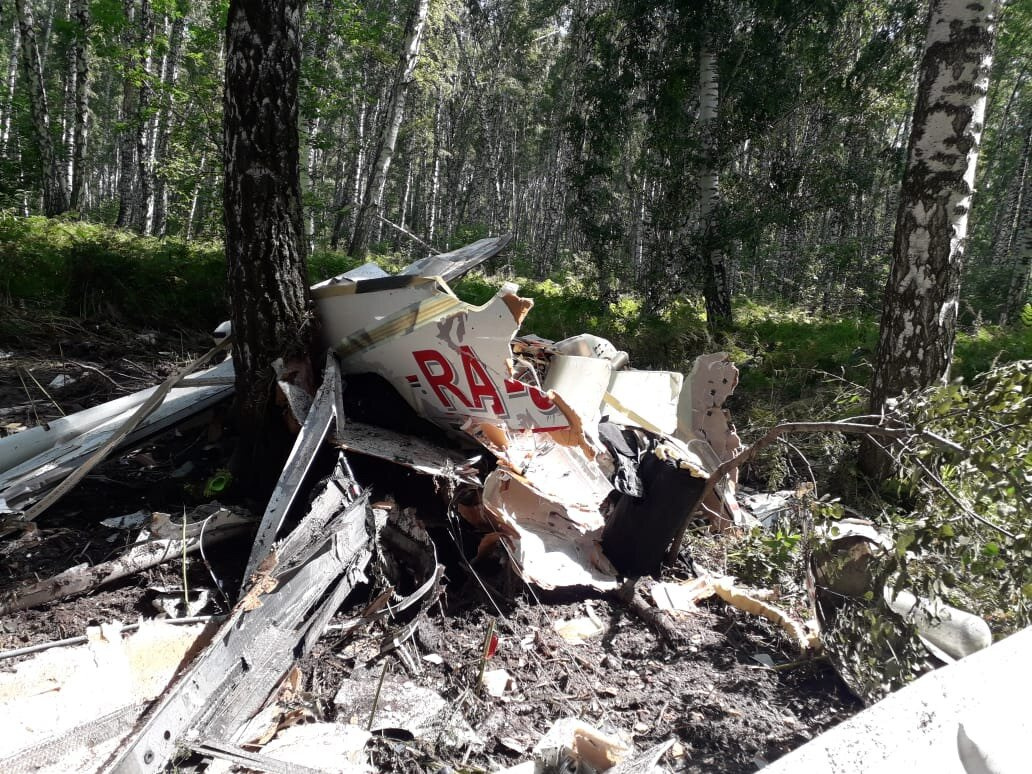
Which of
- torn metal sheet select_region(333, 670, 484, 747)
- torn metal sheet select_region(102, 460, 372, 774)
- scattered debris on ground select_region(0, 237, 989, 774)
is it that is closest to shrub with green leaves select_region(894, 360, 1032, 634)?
scattered debris on ground select_region(0, 237, 989, 774)

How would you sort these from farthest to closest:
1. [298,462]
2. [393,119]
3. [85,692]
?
[393,119], [298,462], [85,692]

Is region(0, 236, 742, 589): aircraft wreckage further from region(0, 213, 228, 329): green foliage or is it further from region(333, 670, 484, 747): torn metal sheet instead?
region(0, 213, 228, 329): green foliage

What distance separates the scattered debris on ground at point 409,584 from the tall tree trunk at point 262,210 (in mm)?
219

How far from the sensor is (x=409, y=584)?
3037 millimetres

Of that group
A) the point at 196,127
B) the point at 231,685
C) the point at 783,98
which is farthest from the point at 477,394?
the point at 196,127

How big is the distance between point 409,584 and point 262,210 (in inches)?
79.9

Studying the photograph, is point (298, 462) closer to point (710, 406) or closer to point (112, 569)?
point (112, 569)

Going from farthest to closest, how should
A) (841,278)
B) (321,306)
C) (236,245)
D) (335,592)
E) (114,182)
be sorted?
(114,182), (841,278), (321,306), (236,245), (335,592)

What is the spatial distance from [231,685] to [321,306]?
7.05 ft

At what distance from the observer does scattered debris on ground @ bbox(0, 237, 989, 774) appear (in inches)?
82.9

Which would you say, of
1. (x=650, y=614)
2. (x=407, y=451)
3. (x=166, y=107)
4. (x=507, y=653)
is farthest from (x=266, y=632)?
(x=166, y=107)

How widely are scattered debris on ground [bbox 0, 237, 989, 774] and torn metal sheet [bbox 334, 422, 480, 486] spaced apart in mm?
19

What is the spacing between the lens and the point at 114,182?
103ft

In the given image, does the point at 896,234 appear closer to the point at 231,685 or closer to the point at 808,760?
the point at 808,760
